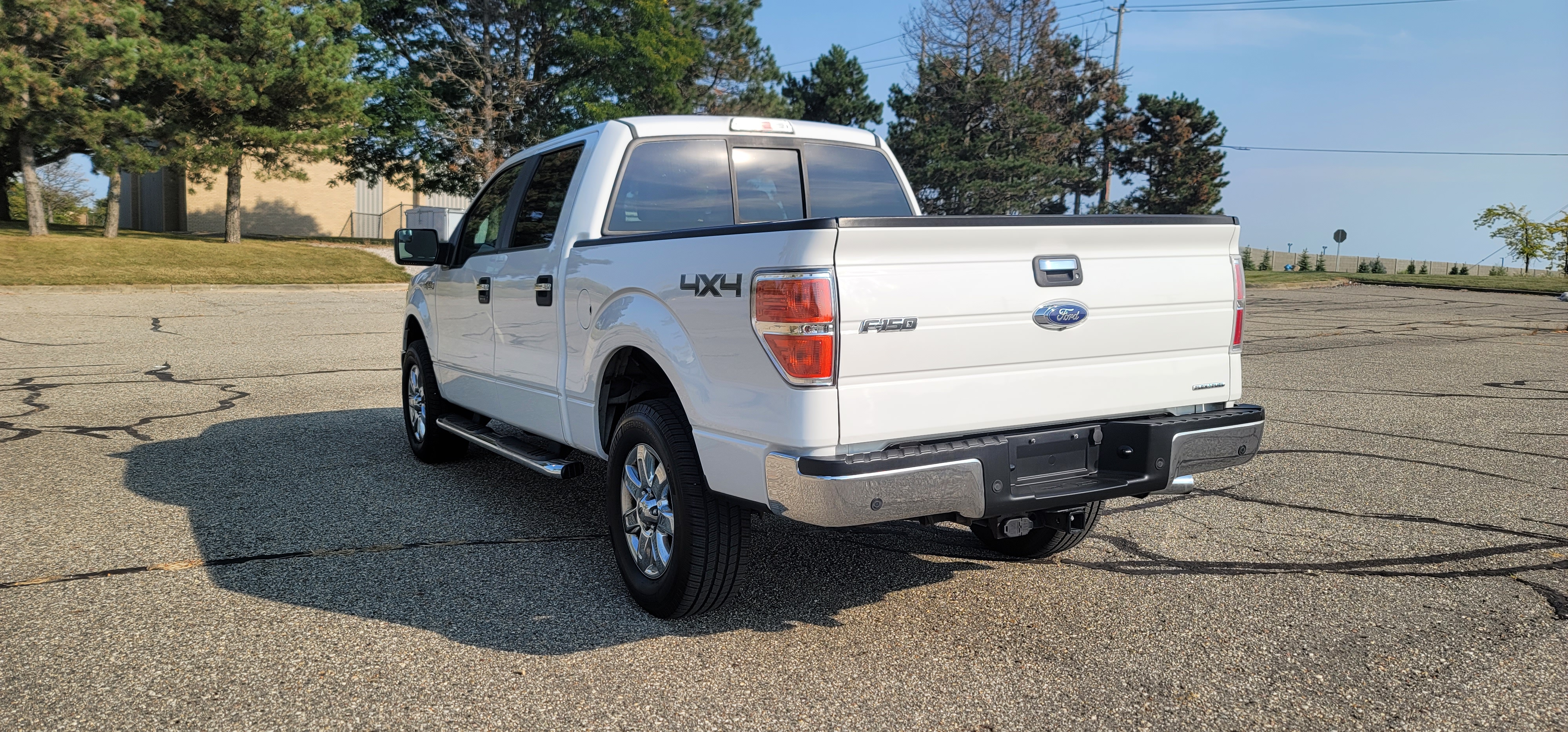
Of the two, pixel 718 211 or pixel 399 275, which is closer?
pixel 718 211

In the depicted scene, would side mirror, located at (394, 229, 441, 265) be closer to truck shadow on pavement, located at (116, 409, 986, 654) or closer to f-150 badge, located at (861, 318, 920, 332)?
truck shadow on pavement, located at (116, 409, 986, 654)

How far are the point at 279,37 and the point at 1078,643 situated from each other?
33.8 meters

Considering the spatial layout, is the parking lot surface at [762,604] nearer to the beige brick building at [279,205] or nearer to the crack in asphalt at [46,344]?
the crack in asphalt at [46,344]

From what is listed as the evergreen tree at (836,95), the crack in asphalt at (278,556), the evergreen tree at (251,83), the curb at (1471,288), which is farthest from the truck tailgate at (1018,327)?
the evergreen tree at (836,95)

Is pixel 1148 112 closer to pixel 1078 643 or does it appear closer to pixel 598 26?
pixel 598 26

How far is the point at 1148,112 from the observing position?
63438 millimetres

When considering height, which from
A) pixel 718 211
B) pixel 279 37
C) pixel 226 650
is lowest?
pixel 226 650

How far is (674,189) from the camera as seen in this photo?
5238mm

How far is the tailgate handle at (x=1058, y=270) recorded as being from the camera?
379 centimetres

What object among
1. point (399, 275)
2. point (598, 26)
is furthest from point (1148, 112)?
point (399, 275)

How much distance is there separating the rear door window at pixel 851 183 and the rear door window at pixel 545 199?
3.98ft

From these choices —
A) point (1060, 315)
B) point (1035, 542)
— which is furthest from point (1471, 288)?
point (1060, 315)

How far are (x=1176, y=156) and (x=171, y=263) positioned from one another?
52.9 meters

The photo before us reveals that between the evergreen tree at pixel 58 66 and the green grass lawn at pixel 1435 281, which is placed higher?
the evergreen tree at pixel 58 66
